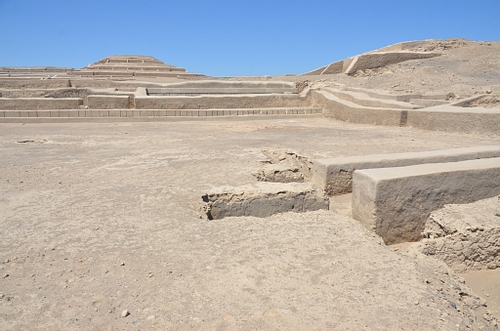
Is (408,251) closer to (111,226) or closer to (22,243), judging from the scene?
(111,226)

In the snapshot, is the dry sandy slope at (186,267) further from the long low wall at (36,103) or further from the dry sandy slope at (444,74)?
the dry sandy slope at (444,74)

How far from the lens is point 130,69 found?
19875 millimetres

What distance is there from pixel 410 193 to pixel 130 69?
62.6 ft

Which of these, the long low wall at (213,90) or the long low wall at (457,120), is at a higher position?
the long low wall at (213,90)

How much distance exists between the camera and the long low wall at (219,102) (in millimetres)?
10781

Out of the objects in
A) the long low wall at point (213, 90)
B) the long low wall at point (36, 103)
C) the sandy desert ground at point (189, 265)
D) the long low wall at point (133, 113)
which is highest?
the long low wall at point (213, 90)

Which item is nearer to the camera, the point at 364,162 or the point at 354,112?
the point at 364,162

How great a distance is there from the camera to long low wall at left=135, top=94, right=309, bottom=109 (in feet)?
35.4

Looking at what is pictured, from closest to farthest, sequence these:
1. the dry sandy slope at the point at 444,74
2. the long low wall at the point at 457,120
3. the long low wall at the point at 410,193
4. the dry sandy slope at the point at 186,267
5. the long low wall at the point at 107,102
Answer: the dry sandy slope at the point at 186,267
the long low wall at the point at 410,193
the long low wall at the point at 457,120
the long low wall at the point at 107,102
the dry sandy slope at the point at 444,74

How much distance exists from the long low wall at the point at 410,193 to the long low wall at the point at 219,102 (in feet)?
27.4

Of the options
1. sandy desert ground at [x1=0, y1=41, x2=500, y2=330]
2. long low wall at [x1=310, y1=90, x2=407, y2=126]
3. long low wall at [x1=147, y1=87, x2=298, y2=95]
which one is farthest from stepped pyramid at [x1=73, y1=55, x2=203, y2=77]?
sandy desert ground at [x1=0, y1=41, x2=500, y2=330]

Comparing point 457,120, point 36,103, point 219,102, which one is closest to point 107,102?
point 36,103

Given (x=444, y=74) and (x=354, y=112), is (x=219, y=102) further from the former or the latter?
(x=444, y=74)

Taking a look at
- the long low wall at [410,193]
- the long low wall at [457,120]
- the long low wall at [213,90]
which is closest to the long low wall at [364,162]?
the long low wall at [410,193]
